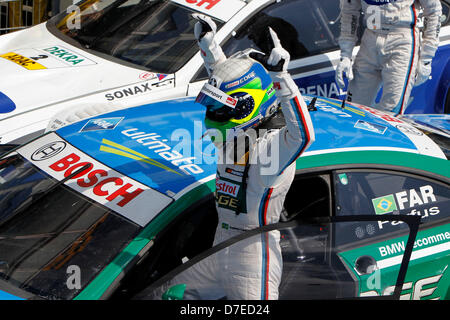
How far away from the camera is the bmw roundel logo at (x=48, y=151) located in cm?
280

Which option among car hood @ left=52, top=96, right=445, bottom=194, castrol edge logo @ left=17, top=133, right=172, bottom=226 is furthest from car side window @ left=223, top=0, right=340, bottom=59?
castrol edge logo @ left=17, top=133, right=172, bottom=226

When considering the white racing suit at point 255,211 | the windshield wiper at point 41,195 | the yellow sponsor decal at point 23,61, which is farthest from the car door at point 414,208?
the yellow sponsor decal at point 23,61

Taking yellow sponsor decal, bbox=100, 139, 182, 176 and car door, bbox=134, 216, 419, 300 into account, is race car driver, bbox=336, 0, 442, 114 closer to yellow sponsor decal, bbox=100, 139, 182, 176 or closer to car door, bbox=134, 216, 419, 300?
yellow sponsor decal, bbox=100, 139, 182, 176

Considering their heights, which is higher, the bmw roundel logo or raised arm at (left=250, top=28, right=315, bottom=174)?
raised arm at (left=250, top=28, right=315, bottom=174)

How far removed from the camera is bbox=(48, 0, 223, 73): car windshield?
4777 millimetres

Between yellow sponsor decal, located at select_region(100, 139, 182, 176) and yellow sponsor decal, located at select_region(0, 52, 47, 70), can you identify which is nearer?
yellow sponsor decal, located at select_region(100, 139, 182, 176)

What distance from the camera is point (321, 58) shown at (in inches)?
197

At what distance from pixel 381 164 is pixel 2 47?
12.1ft

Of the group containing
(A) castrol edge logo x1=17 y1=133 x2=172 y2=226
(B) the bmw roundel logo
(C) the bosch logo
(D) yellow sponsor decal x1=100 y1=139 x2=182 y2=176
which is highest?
(C) the bosch logo

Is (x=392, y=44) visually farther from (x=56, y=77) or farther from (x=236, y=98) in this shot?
(x=236, y=98)

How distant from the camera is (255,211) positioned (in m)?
2.46

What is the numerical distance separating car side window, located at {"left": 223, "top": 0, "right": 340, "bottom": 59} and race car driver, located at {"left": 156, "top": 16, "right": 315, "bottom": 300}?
2328 millimetres
